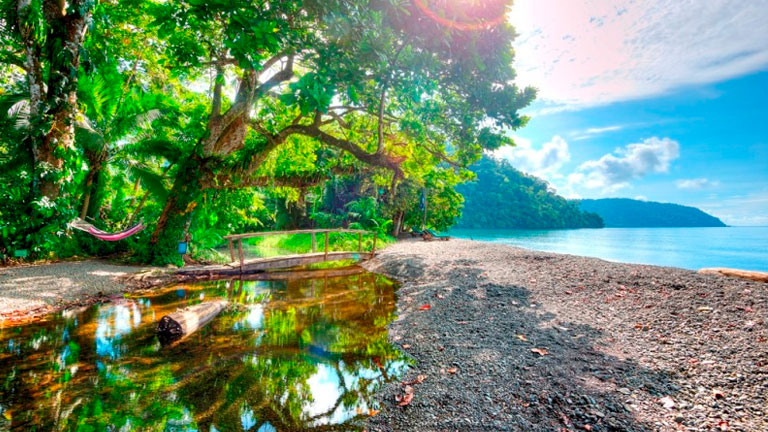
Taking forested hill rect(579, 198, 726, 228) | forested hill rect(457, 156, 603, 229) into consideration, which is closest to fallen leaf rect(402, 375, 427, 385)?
forested hill rect(457, 156, 603, 229)

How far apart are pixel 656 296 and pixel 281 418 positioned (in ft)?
22.0

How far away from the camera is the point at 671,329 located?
466 centimetres

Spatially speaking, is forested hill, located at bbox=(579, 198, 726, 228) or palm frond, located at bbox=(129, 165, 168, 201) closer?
palm frond, located at bbox=(129, 165, 168, 201)

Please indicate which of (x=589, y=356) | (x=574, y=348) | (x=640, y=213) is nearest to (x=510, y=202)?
(x=640, y=213)

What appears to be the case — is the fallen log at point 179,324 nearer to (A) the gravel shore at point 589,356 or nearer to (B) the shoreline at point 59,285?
(B) the shoreline at point 59,285

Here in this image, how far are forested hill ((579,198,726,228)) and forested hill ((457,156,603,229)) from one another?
1573 inches

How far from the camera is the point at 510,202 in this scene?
258ft

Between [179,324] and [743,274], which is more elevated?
[743,274]

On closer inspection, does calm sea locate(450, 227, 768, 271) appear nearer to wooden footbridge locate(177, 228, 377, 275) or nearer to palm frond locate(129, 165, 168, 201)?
wooden footbridge locate(177, 228, 377, 275)

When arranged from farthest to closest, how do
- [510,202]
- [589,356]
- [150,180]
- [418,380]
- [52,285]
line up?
[510,202] < [150,180] < [52,285] < [589,356] < [418,380]

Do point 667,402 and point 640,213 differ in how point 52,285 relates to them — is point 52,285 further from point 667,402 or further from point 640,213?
point 640,213

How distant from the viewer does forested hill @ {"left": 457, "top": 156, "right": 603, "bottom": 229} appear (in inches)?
3063

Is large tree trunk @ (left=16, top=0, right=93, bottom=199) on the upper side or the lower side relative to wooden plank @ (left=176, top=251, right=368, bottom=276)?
upper

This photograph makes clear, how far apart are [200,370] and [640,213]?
145518 mm
